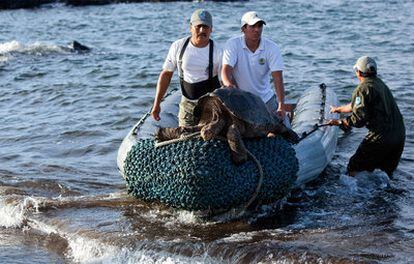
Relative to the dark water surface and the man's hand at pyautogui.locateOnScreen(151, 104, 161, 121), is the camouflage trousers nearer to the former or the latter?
the man's hand at pyautogui.locateOnScreen(151, 104, 161, 121)

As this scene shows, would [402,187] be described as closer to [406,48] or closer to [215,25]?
[406,48]

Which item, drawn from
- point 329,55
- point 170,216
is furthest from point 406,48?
point 170,216

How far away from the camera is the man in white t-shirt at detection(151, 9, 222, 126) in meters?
7.63

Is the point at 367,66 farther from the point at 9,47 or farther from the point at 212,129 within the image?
the point at 9,47

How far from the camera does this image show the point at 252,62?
7.99m

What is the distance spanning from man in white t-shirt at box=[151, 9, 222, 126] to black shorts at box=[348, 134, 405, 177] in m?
1.93

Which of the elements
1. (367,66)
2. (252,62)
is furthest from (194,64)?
(367,66)

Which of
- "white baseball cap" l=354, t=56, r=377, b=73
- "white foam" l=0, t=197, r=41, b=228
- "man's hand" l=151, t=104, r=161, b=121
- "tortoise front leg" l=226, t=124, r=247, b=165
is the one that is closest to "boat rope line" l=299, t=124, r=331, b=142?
"white baseball cap" l=354, t=56, r=377, b=73

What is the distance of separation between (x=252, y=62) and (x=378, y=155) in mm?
1863

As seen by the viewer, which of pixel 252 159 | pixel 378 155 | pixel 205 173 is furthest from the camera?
pixel 378 155

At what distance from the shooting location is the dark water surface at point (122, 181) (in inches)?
278

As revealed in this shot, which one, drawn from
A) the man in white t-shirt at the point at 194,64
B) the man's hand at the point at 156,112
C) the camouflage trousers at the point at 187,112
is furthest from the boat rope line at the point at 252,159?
the man's hand at the point at 156,112

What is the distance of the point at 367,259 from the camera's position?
21.5 ft

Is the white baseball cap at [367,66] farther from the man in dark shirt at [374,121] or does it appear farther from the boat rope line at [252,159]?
the boat rope line at [252,159]
